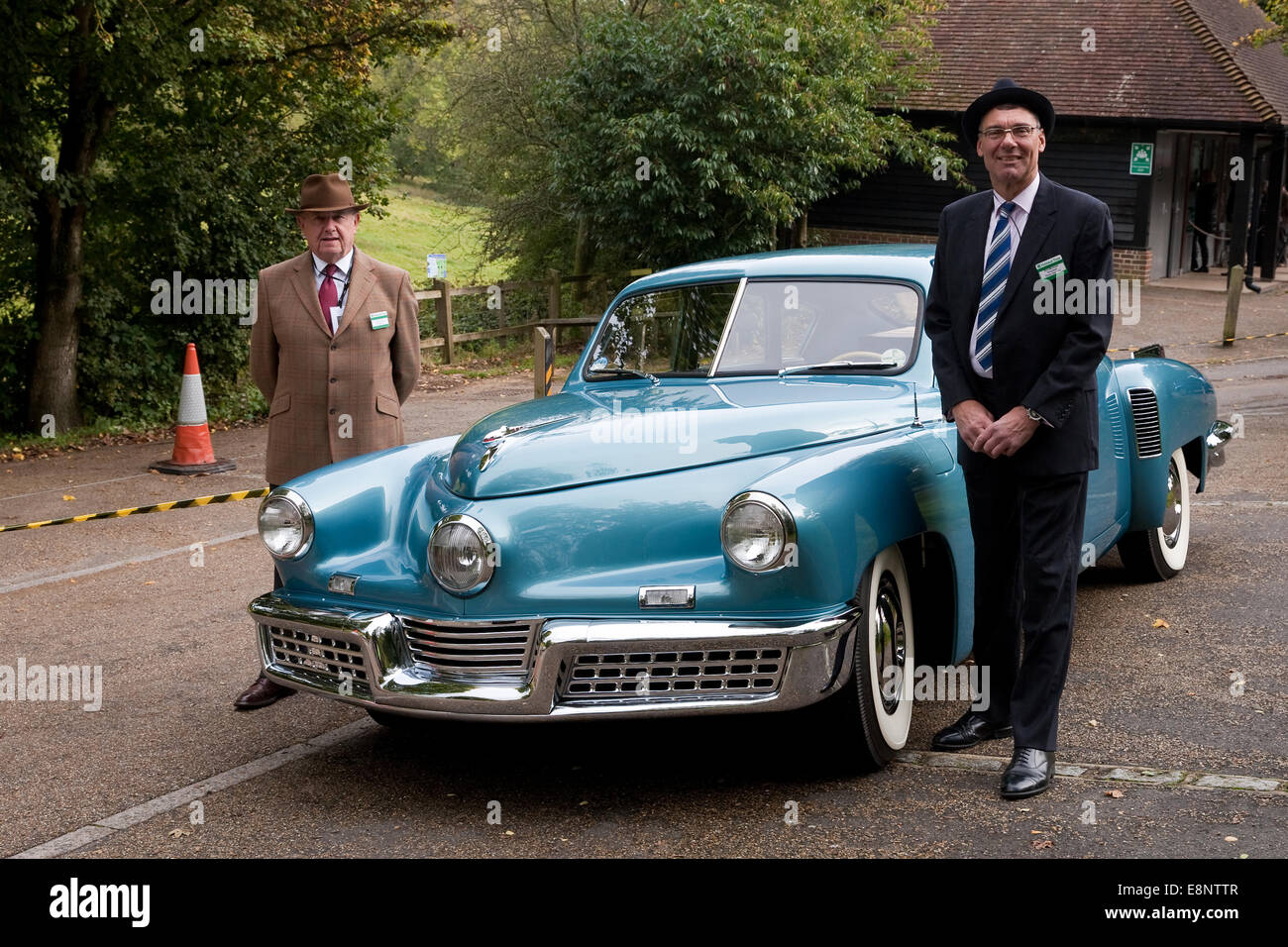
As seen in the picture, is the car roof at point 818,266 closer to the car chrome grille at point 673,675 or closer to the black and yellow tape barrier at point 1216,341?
the car chrome grille at point 673,675

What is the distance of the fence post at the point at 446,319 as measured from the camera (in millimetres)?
20562

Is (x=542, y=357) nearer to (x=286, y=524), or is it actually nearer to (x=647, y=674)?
(x=286, y=524)

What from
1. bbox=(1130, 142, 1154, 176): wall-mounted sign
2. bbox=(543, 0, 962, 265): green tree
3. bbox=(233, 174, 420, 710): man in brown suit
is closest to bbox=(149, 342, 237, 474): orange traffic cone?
bbox=(233, 174, 420, 710): man in brown suit

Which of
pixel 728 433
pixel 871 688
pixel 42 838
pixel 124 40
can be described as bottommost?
pixel 42 838

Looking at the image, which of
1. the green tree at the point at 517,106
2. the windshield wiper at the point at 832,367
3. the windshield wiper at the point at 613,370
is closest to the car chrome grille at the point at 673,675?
the windshield wiper at the point at 832,367

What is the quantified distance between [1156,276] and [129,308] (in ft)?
69.7

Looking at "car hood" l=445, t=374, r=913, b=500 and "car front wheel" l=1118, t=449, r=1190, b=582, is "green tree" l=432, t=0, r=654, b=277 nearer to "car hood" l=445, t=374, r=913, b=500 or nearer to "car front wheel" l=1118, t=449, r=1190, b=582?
"car front wheel" l=1118, t=449, r=1190, b=582

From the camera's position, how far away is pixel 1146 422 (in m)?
6.66

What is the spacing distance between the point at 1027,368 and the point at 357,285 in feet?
9.19

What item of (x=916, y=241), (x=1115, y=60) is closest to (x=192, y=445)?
(x=916, y=241)

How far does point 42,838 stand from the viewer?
14.4 feet

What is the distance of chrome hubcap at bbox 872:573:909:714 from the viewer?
15.2ft
